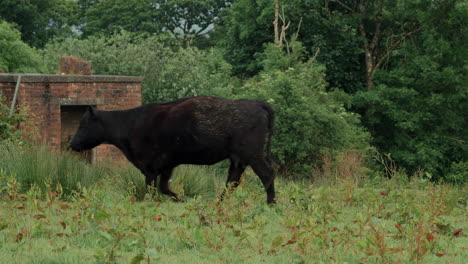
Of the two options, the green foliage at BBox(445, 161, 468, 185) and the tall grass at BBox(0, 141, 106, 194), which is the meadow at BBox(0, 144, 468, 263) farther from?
the green foliage at BBox(445, 161, 468, 185)

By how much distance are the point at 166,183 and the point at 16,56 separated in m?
27.5

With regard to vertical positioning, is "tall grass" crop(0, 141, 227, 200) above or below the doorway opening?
above

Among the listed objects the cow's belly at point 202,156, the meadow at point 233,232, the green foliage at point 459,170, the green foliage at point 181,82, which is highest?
the meadow at point 233,232

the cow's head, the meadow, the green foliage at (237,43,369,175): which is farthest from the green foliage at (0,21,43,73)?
the meadow

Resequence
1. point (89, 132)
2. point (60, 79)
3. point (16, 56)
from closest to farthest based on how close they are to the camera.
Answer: point (89, 132)
point (60, 79)
point (16, 56)

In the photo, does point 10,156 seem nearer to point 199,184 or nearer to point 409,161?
point 199,184

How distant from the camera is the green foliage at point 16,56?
116ft

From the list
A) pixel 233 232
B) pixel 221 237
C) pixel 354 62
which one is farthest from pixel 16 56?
pixel 221 237

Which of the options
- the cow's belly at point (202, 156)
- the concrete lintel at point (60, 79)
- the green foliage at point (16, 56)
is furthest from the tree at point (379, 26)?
the cow's belly at point (202, 156)

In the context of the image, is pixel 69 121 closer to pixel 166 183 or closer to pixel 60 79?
pixel 60 79

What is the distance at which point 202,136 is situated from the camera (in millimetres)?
10109

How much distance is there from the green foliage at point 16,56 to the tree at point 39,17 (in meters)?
7.73

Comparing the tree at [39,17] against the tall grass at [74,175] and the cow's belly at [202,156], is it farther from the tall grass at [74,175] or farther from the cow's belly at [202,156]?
the cow's belly at [202,156]

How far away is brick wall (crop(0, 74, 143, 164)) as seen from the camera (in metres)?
16.3
